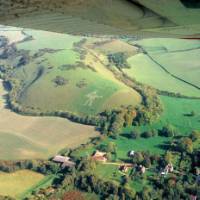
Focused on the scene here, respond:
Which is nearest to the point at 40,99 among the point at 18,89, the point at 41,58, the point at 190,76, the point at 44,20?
the point at 18,89

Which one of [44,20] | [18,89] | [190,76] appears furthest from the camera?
[18,89]

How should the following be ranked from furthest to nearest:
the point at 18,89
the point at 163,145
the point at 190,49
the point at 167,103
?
1. the point at 190,49
2. the point at 18,89
3. the point at 167,103
4. the point at 163,145

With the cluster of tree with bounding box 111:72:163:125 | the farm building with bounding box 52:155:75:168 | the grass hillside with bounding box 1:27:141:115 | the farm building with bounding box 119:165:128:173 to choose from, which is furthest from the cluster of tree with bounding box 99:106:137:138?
the farm building with bounding box 119:165:128:173

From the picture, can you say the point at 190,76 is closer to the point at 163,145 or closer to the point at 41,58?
the point at 163,145

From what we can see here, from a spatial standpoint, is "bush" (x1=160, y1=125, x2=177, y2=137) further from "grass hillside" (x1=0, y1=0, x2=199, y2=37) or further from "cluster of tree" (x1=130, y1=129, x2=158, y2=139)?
"grass hillside" (x1=0, y1=0, x2=199, y2=37)

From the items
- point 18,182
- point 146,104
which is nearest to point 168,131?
point 146,104

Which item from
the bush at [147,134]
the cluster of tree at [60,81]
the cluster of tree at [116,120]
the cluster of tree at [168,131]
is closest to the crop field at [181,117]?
the cluster of tree at [168,131]

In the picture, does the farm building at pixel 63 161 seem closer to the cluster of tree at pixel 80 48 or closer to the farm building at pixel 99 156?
the farm building at pixel 99 156
